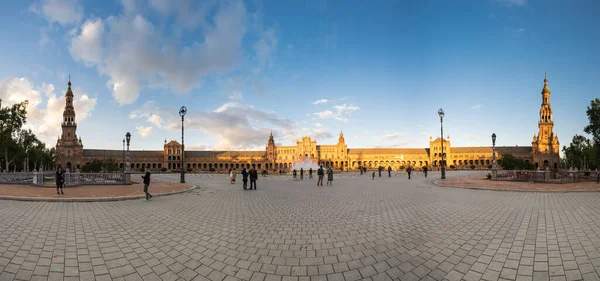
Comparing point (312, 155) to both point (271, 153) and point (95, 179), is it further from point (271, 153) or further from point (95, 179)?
point (95, 179)

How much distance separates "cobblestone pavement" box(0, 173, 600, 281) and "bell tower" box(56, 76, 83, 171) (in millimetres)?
112521

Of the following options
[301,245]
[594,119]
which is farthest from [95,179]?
[594,119]

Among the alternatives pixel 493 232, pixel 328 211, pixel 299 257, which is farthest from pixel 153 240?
pixel 493 232

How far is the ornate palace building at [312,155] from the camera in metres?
96.5

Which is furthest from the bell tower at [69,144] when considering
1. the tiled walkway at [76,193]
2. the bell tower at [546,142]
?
the bell tower at [546,142]

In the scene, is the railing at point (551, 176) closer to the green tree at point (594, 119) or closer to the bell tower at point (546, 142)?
the green tree at point (594, 119)

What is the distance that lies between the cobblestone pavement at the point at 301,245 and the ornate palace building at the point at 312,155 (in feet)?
322

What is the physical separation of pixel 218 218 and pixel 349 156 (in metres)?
120

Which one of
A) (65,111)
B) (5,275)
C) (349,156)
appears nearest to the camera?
(5,275)

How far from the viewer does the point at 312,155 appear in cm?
12638

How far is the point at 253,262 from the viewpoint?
185 inches

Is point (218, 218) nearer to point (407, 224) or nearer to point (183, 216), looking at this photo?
point (183, 216)

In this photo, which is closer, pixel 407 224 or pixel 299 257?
pixel 299 257

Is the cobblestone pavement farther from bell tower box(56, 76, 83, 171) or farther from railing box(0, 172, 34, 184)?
bell tower box(56, 76, 83, 171)
